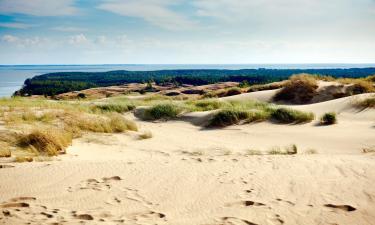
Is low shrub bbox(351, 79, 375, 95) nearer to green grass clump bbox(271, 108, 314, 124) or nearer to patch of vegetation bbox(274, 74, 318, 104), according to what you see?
patch of vegetation bbox(274, 74, 318, 104)

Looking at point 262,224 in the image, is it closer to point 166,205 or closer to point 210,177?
point 166,205

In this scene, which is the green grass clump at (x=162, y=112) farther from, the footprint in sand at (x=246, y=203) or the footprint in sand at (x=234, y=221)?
the footprint in sand at (x=234, y=221)

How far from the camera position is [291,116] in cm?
1200

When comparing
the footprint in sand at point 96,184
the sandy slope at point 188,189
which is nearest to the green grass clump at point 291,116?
the sandy slope at point 188,189

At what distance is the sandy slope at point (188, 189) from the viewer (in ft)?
13.1

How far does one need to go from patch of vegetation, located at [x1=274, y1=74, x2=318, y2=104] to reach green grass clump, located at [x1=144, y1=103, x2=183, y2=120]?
7068 mm

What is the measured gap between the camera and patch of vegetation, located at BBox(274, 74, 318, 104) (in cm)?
1809

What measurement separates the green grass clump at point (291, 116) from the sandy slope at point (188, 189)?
12.8ft

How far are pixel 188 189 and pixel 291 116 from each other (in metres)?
7.92

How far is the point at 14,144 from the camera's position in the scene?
7371 millimetres

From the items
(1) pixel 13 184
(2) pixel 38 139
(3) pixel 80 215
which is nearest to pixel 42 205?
(3) pixel 80 215

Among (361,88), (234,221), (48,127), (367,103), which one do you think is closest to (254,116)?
(367,103)

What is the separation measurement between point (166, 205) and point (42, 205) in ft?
4.76

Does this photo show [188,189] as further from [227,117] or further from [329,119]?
[329,119]
